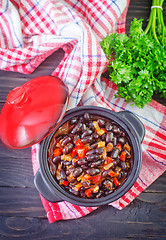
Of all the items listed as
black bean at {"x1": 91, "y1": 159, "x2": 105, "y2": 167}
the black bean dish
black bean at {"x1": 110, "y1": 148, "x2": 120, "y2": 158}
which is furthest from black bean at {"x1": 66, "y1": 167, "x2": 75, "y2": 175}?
black bean at {"x1": 110, "y1": 148, "x2": 120, "y2": 158}

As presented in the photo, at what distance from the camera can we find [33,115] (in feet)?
3.84

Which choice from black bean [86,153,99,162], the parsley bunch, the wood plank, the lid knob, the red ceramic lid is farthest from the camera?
the wood plank

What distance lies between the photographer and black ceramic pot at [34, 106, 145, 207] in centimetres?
128

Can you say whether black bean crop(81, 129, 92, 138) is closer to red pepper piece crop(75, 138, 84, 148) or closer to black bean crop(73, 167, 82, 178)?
red pepper piece crop(75, 138, 84, 148)

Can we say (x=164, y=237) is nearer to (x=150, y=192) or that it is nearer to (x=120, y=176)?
(x=150, y=192)

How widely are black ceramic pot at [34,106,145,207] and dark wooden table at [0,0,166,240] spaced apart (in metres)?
0.29

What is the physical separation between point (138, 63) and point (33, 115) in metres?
0.65

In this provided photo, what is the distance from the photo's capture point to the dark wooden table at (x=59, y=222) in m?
1.56

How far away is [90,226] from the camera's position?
1565 millimetres

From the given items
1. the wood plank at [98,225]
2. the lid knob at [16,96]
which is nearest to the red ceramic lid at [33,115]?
the lid knob at [16,96]

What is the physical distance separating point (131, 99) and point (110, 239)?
0.85 metres

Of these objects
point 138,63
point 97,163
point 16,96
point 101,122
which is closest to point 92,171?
point 97,163

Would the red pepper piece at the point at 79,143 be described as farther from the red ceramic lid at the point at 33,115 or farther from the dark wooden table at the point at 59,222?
the dark wooden table at the point at 59,222

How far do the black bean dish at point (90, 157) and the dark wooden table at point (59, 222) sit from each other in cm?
32
